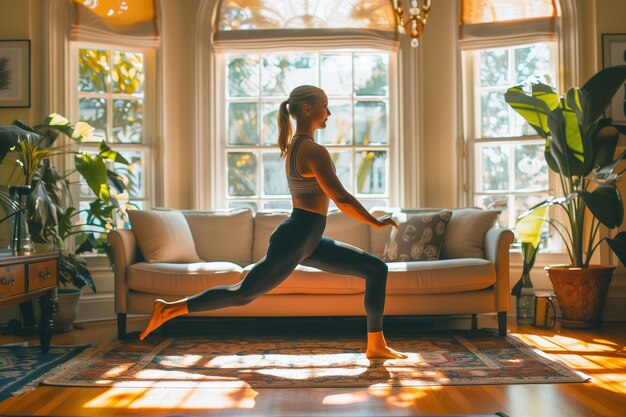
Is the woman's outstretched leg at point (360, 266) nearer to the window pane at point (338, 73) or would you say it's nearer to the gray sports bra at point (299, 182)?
the gray sports bra at point (299, 182)

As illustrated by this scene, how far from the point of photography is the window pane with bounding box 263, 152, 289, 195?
6051mm

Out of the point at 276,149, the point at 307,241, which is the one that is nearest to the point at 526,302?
the point at 276,149

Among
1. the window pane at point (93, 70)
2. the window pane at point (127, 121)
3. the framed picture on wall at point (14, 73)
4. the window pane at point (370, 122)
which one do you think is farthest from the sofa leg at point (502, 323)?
the framed picture on wall at point (14, 73)

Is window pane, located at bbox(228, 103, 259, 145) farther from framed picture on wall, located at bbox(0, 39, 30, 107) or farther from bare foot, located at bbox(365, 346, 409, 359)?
bare foot, located at bbox(365, 346, 409, 359)

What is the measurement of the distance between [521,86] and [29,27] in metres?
3.68

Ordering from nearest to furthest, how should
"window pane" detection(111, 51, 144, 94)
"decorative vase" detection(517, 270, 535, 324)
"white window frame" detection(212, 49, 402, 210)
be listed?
1. "decorative vase" detection(517, 270, 535, 324)
2. "window pane" detection(111, 51, 144, 94)
3. "white window frame" detection(212, 49, 402, 210)

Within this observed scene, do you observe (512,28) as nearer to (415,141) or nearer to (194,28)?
(415,141)

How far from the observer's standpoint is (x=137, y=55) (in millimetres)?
5906

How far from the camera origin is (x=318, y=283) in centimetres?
447

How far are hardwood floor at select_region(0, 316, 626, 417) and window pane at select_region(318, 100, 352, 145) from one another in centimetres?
309

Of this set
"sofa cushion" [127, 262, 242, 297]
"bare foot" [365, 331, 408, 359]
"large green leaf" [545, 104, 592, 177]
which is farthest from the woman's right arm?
"large green leaf" [545, 104, 592, 177]

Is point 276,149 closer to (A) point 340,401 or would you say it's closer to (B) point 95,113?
(B) point 95,113

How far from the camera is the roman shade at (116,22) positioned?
5609 mm

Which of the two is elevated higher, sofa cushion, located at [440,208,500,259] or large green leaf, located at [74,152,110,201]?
large green leaf, located at [74,152,110,201]
